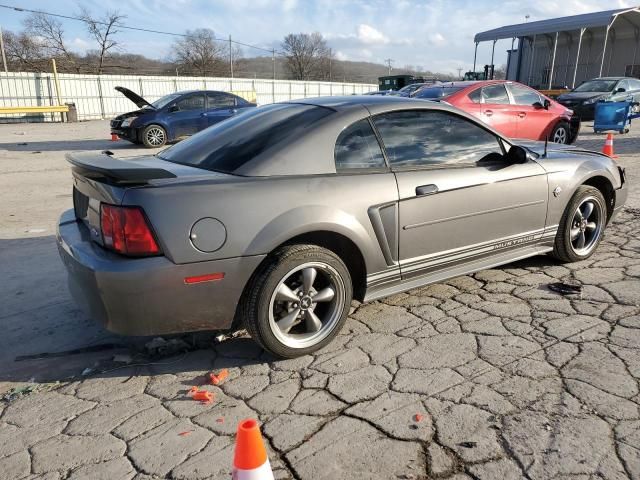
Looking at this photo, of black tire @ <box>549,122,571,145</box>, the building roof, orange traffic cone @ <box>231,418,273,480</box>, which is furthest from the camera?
the building roof

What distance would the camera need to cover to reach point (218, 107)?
1388 centimetres

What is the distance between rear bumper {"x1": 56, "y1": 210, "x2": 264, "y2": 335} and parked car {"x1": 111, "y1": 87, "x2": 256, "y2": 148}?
36.3 feet

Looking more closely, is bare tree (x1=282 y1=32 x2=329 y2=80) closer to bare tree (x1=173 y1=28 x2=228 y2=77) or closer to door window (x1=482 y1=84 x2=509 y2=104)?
bare tree (x1=173 y1=28 x2=228 y2=77)

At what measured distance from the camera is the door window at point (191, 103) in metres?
13.7

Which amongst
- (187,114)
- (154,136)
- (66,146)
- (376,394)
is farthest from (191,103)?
(376,394)

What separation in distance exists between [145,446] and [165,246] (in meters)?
0.95

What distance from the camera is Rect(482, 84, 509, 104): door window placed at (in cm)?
1005

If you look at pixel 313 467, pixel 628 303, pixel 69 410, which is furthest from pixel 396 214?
pixel 69 410

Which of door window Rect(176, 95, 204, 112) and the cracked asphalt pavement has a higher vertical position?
door window Rect(176, 95, 204, 112)

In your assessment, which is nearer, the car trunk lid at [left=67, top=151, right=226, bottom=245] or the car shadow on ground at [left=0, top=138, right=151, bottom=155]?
the car trunk lid at [left=67, top=151, right=226, bottom=245]

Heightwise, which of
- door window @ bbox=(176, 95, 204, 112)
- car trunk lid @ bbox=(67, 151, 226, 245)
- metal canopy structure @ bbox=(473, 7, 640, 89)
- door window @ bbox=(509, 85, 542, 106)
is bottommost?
car trunk lid @ bbox=(67, 151, 226, 245)

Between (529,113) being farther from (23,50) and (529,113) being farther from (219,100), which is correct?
(23,50)

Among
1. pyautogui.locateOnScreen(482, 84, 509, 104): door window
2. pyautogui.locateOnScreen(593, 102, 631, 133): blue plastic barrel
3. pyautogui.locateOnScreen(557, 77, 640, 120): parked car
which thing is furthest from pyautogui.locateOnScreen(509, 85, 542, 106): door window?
pyautogui.locateOnScreen(557, 77, 640, 120): parked car

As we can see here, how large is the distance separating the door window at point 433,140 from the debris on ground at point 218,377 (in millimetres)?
1675
